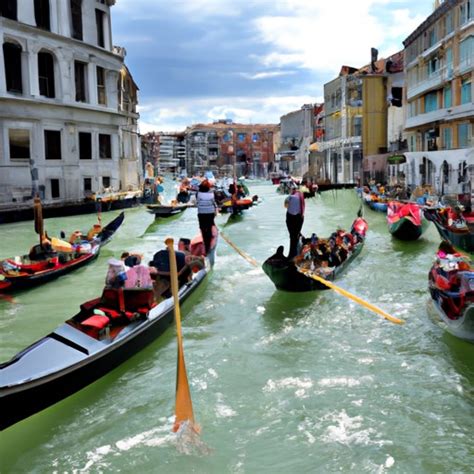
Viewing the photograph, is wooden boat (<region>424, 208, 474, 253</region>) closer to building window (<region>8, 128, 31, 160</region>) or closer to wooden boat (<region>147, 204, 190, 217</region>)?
wooden boat (<region>147, 204, 190, 217</region>)

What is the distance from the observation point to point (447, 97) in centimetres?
2245

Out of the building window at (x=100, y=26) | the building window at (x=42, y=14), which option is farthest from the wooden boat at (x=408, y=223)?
the building window at (x=100, y=26)

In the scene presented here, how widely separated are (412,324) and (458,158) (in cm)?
1444

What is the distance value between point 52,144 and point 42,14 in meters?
4.68

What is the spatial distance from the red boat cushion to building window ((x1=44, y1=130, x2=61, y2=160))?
17362mm

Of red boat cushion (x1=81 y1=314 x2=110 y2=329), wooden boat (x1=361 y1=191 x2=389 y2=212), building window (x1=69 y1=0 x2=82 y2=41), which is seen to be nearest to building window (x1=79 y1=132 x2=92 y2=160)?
building window (x1=69 y1=0 x2=82 y2=41)

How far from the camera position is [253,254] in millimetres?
13508

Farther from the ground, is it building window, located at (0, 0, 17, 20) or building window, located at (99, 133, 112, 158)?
building window, located at (0, 0, 17, 20)

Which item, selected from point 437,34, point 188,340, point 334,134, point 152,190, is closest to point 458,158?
point 437,34

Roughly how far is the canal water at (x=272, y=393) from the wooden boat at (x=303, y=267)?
0.27m

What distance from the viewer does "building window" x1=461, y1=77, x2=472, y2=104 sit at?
2020cm

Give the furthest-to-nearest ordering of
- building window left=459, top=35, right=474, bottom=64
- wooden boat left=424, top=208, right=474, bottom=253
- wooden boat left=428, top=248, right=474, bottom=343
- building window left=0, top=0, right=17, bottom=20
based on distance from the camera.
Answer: building window left=459, top=35, right=474, bottom=64 < building window left=0, top=0, right=17, bottom=20 < wooden boat left=424, top=208, right=474, bottom=253 < wooden boat left=428, top=248, right=474, bottom=343

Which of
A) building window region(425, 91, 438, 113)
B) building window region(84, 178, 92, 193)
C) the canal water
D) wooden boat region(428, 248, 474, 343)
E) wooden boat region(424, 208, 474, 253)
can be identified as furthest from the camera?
building window region(425, 91, 438, 113)

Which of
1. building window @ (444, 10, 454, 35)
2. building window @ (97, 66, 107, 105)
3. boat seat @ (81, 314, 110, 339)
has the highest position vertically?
building window @ (444, 10, 454, 35)
